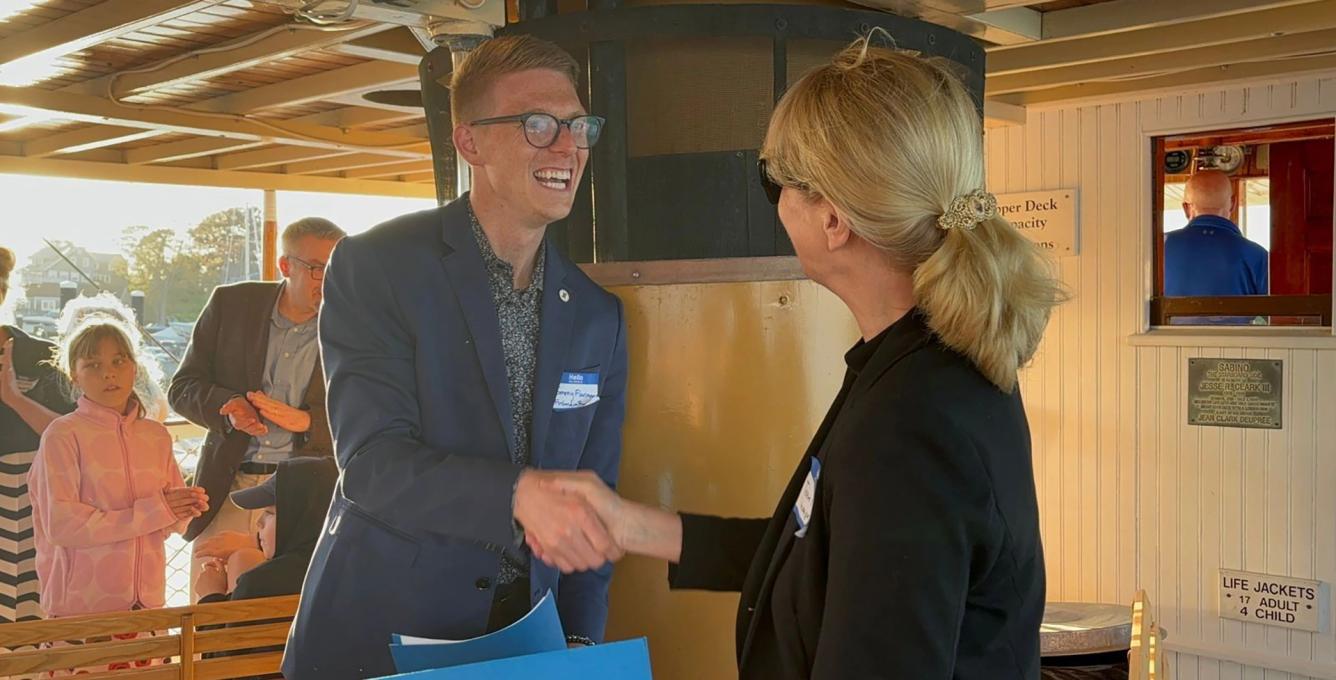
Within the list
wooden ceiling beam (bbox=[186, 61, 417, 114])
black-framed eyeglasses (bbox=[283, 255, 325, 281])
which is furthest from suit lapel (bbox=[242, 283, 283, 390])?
wooden ceiling beam (bbox=[186, 61, 417, 114])

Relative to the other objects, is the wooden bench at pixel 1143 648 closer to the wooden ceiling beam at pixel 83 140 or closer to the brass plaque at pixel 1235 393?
the brass plaque at pixel 1235 393

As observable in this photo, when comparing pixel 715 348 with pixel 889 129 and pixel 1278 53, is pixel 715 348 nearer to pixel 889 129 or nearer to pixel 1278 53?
pixel 889 129

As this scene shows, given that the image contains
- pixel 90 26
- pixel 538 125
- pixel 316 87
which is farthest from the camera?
pixel 316 87

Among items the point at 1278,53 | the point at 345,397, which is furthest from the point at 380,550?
the point at 1278,53

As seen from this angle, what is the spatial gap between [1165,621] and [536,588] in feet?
13.6

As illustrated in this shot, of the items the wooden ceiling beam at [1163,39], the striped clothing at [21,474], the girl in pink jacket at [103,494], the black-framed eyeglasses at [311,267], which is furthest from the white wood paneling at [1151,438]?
the striped clothing at [21,474]

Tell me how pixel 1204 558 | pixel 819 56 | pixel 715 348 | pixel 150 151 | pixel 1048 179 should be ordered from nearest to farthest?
pixel 715 348 → pixel 819 56 → pixel 1204 558 → pixel 1048 179 → pixel 150 151

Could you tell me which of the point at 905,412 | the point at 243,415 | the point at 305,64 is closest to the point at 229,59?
the point at 305,64

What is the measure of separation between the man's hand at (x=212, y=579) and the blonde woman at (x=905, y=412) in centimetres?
340

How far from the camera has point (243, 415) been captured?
415 cm

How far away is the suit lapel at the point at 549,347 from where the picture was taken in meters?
1.89

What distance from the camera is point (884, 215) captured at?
1231 mm

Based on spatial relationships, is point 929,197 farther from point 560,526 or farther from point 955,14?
point 955,14

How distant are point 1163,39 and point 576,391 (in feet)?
10.0
